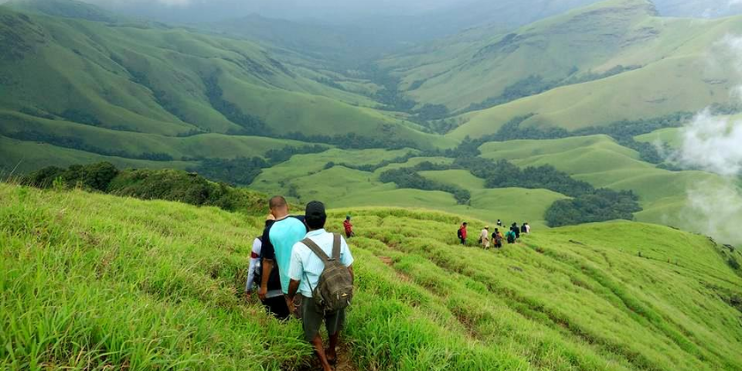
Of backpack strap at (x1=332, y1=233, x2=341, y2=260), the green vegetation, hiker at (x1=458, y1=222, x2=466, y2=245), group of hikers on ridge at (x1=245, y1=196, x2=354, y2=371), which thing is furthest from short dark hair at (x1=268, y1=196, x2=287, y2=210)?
the green vegetation

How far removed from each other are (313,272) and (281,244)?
127 centimetres

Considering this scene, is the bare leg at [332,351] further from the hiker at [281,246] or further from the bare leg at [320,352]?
the hiker at [281,246]

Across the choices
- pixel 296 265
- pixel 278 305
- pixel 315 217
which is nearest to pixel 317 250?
pixel 296 265

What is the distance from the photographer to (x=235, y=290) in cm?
805

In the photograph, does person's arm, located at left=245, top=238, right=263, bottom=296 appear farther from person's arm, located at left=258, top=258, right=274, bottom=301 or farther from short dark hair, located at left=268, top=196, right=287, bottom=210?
short dark hair, located at left=268, top=196, right=287, bottom=210

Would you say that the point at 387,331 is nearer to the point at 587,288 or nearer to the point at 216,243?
the point at 216,243

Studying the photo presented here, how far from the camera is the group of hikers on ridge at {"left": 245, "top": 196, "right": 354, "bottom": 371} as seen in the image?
6.16 m

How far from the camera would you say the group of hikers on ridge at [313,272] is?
6160 mm

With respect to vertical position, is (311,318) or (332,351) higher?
(311,318)

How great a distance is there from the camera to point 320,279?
6.17 metres

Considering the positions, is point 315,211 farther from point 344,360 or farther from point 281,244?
point 344,360

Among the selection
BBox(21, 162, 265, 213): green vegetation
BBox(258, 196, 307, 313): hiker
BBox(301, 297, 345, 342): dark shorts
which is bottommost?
BBox(21, 162, 265, 213): green vegetation

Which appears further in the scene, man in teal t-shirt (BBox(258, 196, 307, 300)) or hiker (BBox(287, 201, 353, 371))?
man in teal t-shirt (BBox(258, 196, 307, 300))

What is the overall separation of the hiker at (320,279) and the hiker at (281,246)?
2.55ft
